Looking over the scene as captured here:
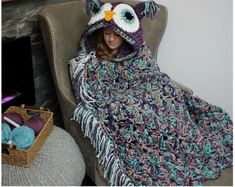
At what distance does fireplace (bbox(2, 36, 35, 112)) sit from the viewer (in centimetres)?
153

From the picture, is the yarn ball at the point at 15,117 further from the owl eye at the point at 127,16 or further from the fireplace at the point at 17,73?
the owl eye at the point at 127,16

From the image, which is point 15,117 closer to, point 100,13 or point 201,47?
point 100,13

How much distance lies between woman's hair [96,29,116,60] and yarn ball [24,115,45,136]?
1.52 feet

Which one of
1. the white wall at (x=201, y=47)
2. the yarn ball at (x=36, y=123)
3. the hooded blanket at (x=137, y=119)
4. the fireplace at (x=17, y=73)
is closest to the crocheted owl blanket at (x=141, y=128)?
the hooded blanket at (x=137, y=119)

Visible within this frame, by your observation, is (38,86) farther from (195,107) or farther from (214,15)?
(214,15)

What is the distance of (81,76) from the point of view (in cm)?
146

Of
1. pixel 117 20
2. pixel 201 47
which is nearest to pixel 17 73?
pixel 117 20

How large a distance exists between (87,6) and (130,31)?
23 centimetres

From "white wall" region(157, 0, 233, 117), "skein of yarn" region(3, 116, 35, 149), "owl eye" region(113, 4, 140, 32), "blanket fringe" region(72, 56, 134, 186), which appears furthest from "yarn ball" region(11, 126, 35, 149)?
"white wall" region(157, 0, 233, 117)

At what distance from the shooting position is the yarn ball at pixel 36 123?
1.35 m

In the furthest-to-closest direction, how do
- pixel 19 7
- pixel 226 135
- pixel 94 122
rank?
pixel 226 135 → pixel 19 7 → pixel 94 122

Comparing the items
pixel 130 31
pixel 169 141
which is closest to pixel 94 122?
pixel 169 141

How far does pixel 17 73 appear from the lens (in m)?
1.62

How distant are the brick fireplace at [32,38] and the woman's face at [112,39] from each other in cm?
34
